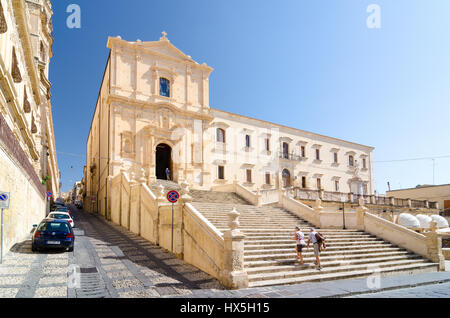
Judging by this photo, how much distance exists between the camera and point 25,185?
14250 millimetres

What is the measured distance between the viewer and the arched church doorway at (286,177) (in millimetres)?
36000

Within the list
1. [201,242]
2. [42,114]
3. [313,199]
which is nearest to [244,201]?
[313,199]

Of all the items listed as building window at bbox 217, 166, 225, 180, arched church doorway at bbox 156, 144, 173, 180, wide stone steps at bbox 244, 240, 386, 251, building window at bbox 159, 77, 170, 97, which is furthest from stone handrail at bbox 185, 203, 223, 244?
building window at bbox 159, 77, 170, 97

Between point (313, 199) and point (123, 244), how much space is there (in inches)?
714

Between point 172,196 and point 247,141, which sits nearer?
point 172,196

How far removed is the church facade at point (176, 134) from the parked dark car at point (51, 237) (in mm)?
9847

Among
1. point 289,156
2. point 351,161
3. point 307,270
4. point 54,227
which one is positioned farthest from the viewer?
point 351,161

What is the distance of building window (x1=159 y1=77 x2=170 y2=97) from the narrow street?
61.4ft

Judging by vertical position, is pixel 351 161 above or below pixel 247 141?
below

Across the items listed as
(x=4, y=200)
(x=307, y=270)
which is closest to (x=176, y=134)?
(x=4, y=200)

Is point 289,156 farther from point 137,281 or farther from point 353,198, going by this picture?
point 137,281

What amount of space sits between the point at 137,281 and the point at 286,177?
97.5 ft

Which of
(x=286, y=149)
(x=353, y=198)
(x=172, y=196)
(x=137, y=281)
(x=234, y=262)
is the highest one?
(x=286, y=149)

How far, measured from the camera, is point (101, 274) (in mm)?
8828
